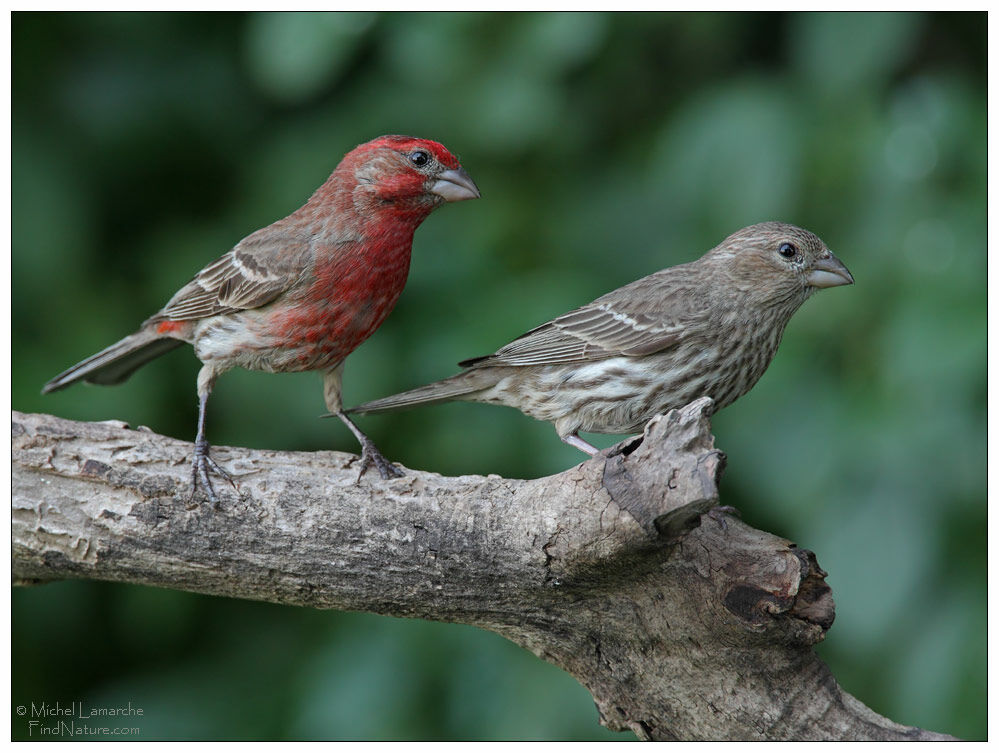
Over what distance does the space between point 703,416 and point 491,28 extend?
8.33 feet

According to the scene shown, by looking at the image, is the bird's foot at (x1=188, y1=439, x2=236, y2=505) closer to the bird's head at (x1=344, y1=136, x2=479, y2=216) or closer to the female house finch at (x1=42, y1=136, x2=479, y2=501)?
the female house finch at (x1=42, y1=136, x2=479, y2=501)

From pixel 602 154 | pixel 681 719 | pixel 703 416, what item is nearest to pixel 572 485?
pixel 703 416

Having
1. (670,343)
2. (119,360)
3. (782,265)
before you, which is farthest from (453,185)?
(119,360)

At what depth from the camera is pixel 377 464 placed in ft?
13.3

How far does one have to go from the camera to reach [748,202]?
489cm

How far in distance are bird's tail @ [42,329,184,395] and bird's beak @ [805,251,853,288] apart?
2426 mm

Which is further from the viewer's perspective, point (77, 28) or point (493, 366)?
point (77, 28)

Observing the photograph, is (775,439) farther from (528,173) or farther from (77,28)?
(77,28)

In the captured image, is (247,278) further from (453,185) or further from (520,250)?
(520,250)

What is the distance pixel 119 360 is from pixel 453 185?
5.70 ft

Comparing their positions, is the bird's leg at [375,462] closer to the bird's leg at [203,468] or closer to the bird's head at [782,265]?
the bird's leg at [203,468]

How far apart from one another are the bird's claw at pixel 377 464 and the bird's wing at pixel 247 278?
2.10ft

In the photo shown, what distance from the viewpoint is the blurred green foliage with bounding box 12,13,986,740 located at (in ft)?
15.6

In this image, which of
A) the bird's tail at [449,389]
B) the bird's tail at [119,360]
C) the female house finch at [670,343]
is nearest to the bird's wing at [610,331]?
the female house finch at [670,343]
